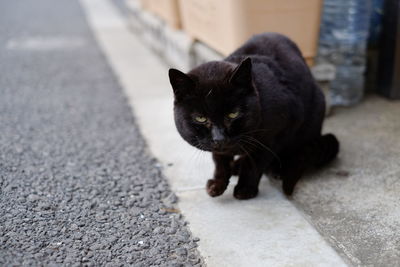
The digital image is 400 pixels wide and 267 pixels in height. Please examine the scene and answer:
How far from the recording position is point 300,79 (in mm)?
2396

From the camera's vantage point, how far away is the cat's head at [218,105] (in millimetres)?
1959

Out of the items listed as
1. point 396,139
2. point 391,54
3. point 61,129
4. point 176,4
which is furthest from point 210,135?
point 176,4

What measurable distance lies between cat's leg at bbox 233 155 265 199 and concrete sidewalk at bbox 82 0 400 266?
0.05m

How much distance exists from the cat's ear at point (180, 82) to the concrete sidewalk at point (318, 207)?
637 millimetres

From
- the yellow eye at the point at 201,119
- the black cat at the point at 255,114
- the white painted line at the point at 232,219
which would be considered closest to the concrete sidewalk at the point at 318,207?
the white painted line at the point at 232,219

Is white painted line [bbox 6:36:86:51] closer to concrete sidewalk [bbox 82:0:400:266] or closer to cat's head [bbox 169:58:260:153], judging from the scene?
concrete sidewalk [bbox 82:0:400:266]

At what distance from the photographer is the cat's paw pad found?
2.29 metres

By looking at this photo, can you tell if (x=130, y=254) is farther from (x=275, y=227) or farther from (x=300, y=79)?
(x=300, y=79)

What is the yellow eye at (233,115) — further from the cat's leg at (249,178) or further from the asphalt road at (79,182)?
the asphalt road at (79,182)

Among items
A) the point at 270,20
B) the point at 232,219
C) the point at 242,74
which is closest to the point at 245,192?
the point at 232,219

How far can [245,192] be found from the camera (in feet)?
7.51

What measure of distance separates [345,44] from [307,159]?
122cm

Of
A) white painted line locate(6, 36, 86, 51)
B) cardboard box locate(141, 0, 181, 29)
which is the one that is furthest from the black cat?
white painted line locate(6, 36, 86, 51)

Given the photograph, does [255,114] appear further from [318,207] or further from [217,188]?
[318,207]
